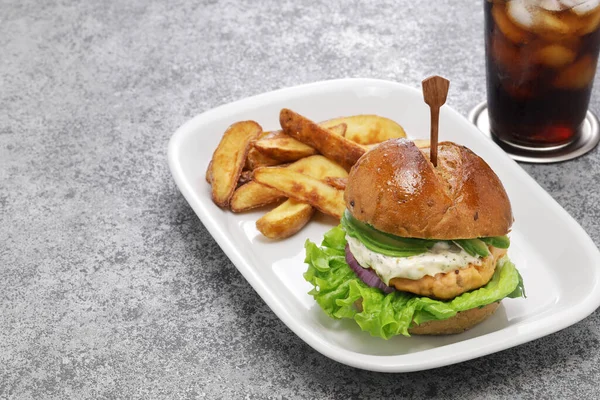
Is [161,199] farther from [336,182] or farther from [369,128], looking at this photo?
[369,128]

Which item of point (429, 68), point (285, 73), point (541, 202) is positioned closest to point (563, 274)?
point (541, 202)

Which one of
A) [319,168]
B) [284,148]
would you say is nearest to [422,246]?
[319,168]

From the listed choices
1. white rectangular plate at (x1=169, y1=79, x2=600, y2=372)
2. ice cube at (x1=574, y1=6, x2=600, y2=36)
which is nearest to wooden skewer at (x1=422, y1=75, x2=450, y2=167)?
white rectangular plate at (x1=169, y1=79, x2=600, y2=372)

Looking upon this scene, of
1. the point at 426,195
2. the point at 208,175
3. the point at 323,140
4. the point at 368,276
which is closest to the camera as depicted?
the point at 426,195

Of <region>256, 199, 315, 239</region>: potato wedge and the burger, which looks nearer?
the burger

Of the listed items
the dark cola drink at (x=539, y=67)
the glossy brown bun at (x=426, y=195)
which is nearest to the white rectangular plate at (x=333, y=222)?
the dark cola drink at (x=539, y=67)

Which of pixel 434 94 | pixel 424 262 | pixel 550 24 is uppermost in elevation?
pixel 434 94

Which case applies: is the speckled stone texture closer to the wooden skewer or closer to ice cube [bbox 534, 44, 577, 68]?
ice cube [bbox 534, 44, 577, 68]
